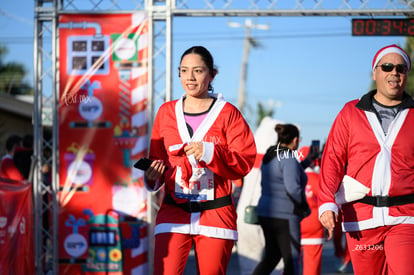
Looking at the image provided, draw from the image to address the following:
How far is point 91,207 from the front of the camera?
8.40 metres

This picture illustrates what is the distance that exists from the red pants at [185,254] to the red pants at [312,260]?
11.9 feet

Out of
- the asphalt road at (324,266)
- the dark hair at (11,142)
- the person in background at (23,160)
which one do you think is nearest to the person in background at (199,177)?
the asphalt road at (324,266)

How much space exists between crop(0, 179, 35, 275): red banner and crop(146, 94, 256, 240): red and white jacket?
228cm

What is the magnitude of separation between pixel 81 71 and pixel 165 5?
1261mm

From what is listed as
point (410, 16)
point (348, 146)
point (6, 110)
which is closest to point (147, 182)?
point (348, 146)

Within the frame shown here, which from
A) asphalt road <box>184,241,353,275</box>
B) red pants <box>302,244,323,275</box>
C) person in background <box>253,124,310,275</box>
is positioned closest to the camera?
person in background <box>253,124,310,275</box>

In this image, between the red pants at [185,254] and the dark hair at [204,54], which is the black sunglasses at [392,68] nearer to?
the dark hair at [204,54]

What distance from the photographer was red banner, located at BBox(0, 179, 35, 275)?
6.49m

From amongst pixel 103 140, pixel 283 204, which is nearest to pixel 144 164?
pixel 283 204

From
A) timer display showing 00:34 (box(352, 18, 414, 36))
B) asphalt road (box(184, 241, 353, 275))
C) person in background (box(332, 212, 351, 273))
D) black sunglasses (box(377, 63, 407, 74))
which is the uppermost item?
timer display showing 00:34 (box(352, 18, 414, 36))

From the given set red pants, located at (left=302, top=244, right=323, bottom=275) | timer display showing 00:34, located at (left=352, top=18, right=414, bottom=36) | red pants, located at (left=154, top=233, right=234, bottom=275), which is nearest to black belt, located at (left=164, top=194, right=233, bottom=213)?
red pants, located at (left=154, top=233, right=234, bottom=275)

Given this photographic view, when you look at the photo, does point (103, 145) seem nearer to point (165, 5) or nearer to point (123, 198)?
point (123, 198)

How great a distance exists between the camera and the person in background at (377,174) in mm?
4539

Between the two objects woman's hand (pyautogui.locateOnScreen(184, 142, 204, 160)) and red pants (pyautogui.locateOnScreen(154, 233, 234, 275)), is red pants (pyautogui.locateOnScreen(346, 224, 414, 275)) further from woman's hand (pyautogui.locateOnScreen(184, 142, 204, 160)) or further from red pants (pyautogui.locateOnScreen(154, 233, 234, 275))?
woman's hand (pyautogui.locateOnScreen(184, 142, 204, 160))
